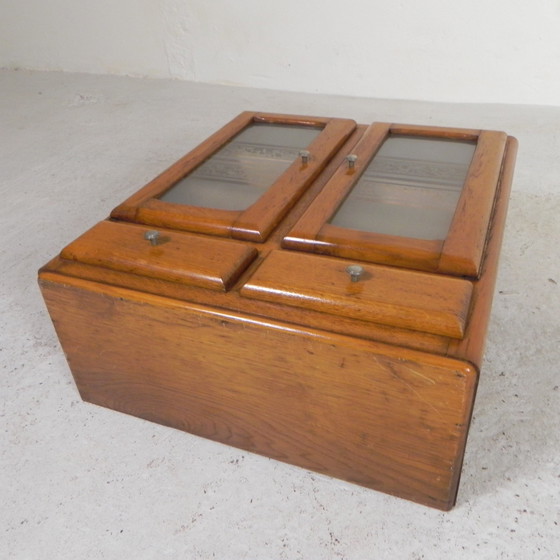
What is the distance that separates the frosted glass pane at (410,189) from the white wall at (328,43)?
51.1 inches

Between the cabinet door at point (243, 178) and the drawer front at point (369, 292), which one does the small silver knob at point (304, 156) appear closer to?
the cabinet door at point (243, 178)

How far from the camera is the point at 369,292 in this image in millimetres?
862

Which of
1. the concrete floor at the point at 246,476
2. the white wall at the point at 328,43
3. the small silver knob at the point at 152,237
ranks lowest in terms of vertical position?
the concrete floor at the point at 246,476

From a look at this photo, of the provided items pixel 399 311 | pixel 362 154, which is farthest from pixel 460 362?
pixel 362 154

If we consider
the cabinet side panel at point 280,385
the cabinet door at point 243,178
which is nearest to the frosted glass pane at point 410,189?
the cabinet door at point 243,178

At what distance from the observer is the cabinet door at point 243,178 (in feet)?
3.52

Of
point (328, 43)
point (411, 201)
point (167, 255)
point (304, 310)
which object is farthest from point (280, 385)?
point (328, 43)

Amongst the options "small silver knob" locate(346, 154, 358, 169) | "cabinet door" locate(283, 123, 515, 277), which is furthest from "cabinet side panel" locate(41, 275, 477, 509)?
"small silver knob" locate(346, 154, 358, 169)

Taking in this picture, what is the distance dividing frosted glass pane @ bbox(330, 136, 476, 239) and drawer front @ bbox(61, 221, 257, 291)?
0.64 ft

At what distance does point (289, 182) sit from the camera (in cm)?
118

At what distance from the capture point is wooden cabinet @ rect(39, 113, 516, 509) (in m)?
0.84

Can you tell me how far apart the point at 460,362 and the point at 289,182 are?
1.74ft

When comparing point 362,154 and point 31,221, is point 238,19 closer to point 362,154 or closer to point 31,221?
point 31,221

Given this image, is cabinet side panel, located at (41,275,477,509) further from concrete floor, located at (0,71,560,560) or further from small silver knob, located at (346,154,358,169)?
small silver knob, located at (346,154,358,169)
